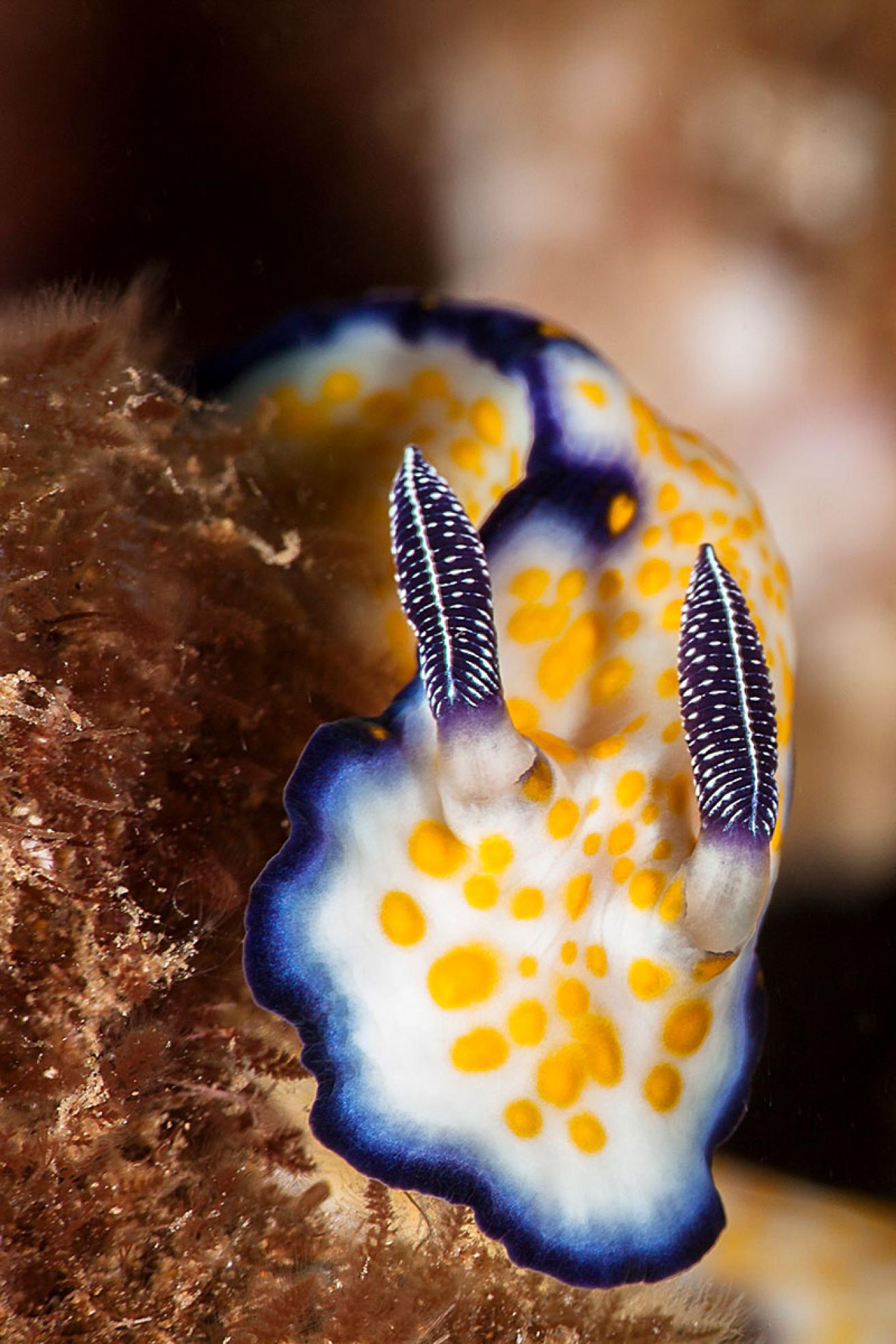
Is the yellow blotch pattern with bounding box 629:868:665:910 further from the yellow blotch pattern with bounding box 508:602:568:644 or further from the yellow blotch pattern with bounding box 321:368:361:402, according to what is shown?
the yellow blotch pattern with bounding box 321:368:361:402

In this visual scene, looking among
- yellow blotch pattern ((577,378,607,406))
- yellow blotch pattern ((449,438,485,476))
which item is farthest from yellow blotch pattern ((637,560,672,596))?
yellow blotch pattern ((449,438,485,476))

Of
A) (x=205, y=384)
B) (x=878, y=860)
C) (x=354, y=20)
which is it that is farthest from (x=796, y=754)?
(x=354, y=20)

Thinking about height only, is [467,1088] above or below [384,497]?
below

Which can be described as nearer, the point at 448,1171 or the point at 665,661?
the point at 448,1171

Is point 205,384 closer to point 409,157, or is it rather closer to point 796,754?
point 409,157

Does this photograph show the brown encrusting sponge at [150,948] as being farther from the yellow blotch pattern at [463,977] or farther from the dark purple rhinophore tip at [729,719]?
the dark purple rhinophore tip at [729,719]

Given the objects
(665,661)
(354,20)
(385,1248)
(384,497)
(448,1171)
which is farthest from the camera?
(354,20)

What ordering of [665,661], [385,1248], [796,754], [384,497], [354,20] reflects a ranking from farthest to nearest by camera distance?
[796,754]
[354,20]
[384,497]
[665,661]
[385,1248]

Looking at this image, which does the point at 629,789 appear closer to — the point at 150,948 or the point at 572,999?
the point at 572,999
